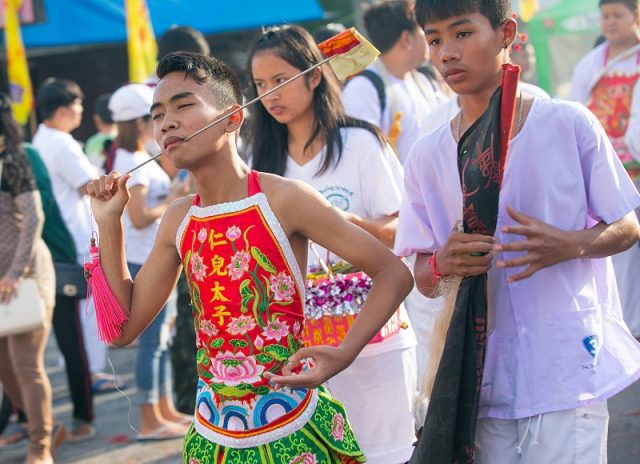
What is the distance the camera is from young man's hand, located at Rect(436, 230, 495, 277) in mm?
2787

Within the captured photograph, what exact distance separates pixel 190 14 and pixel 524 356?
35.0 feet

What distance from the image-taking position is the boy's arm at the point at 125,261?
313cm

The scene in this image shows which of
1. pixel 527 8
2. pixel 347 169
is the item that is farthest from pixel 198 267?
pixel 527 8

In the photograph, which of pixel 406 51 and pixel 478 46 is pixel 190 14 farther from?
pixel 478 46

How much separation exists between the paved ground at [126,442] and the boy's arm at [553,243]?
8.39 ft

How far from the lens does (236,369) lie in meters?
3.03

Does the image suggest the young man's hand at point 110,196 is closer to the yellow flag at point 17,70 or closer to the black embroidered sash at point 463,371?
the black embroidered sash at point 463,371

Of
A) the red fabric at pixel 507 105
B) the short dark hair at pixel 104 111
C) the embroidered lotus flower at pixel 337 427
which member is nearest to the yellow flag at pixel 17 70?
the short dark hair at pixel 104 111

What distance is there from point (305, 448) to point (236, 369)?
29cm

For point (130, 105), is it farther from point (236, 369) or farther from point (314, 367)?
point (314, 367)

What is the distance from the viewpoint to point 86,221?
7.55 meters

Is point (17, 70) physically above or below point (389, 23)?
above

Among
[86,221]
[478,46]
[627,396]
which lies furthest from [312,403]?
[86,221]

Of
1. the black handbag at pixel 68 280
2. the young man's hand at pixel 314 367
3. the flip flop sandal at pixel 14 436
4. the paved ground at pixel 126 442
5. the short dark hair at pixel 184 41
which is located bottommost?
the paved ground at pixel 126 442
